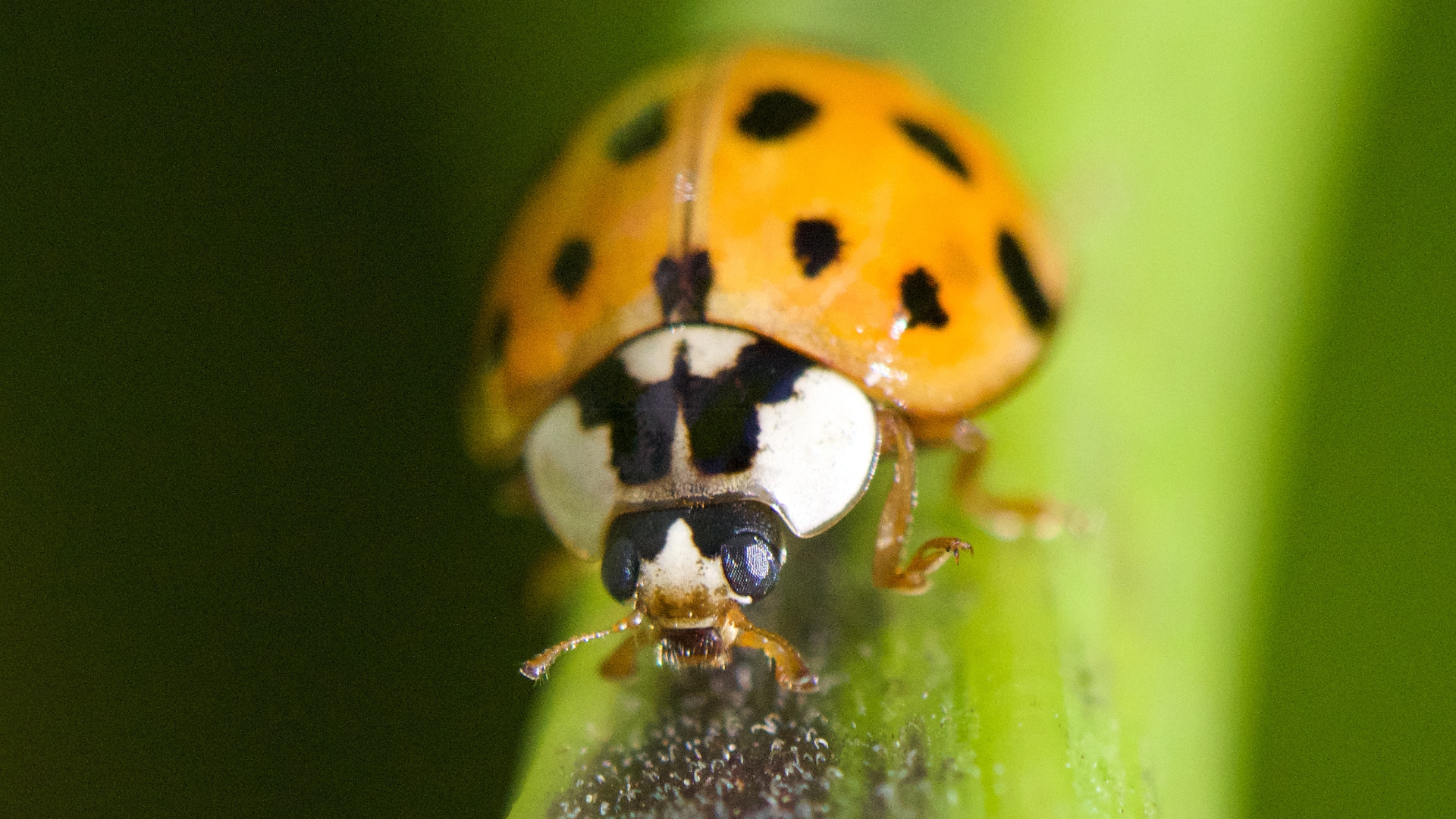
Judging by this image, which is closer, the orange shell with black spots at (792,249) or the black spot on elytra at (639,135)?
the orange shell with black spots at (792,249)

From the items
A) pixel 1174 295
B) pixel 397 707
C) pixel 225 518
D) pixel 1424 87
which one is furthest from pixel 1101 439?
pixel 225 518

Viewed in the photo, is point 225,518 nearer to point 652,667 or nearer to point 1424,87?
point 652,667

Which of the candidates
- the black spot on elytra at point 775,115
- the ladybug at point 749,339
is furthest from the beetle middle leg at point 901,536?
the black spot on elytra at point 775,115

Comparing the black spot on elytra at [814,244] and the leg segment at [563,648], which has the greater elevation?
the black spot on elytra at [814,244]

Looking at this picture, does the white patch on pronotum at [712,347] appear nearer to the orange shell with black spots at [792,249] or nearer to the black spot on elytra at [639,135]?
the orange shell with black spots at [792,249]

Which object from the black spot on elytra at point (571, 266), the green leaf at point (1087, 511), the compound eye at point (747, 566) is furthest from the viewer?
the black spot on elytra at point (571, 266)

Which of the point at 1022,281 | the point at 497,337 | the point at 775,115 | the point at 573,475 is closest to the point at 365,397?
the point at 497,337

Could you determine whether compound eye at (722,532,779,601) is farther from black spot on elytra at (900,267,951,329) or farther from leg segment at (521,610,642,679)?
black spot on elytra at (900,267,951,329)

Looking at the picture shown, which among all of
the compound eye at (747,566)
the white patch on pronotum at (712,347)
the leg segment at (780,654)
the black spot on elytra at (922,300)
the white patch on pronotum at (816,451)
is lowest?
the leg segment at (780,654)
